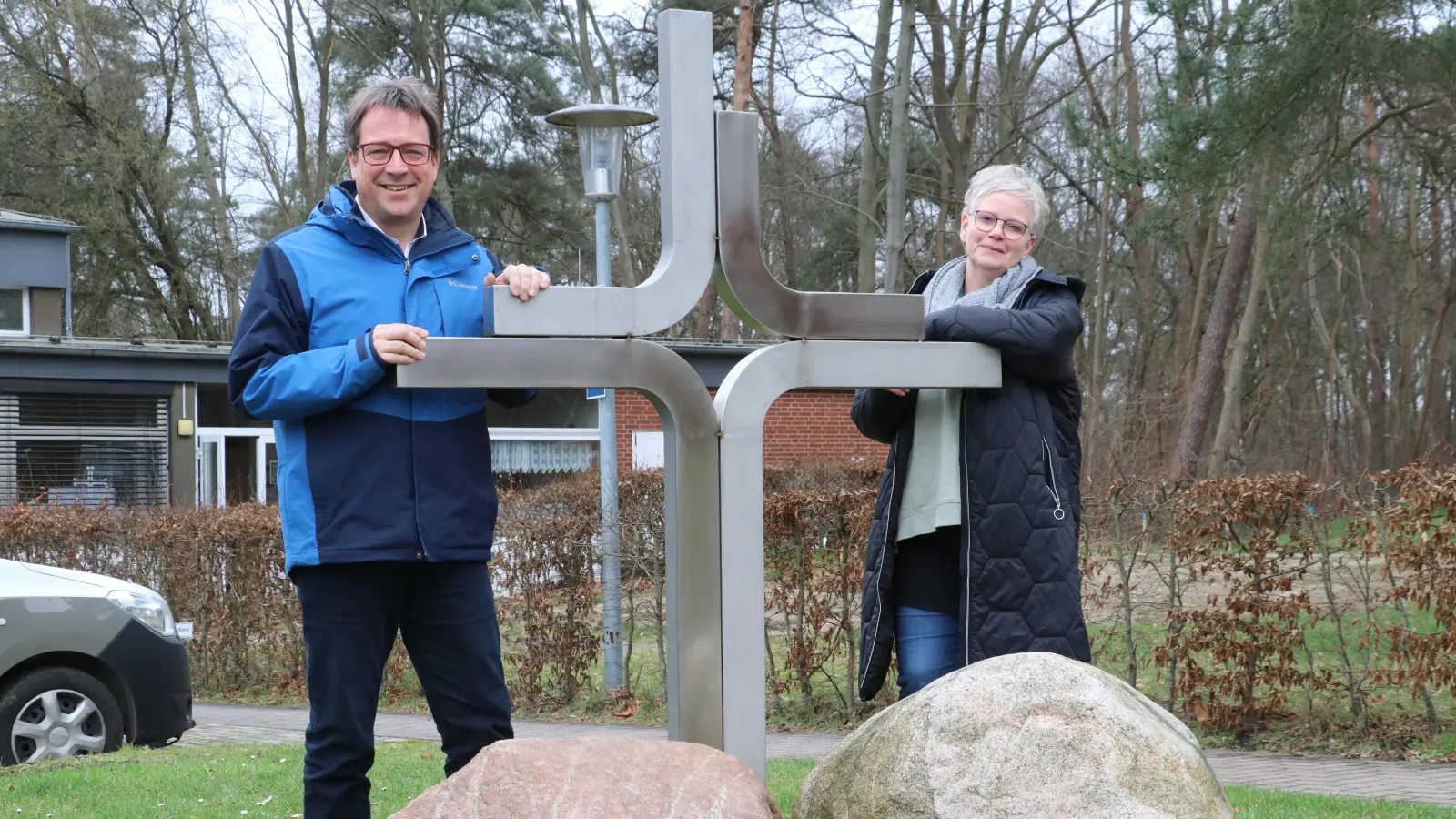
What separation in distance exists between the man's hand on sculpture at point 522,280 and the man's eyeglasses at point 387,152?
12.2 inches

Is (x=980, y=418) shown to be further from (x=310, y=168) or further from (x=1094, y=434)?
(x=310, y=168)

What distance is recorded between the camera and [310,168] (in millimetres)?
27234

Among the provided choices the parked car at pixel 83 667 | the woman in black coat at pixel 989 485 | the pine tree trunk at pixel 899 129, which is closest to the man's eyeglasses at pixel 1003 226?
the woman in black coat at pixel 989 485

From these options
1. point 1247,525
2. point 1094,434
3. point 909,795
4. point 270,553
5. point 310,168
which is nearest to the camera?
point 909,795

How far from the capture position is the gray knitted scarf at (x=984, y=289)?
139 inches

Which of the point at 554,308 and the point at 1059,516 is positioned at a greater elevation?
the point at 554,308

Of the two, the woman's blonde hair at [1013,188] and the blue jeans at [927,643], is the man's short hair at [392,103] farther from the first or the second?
the blue jeans at [927,643]

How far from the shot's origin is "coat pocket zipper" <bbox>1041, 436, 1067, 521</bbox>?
3.36m

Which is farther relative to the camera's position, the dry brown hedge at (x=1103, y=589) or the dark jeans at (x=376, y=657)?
the dry brown hedge at (x=1103, y=589)

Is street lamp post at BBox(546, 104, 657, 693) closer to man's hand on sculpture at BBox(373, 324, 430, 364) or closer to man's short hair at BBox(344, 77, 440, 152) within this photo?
man's short hair at BBox(344, 77, 440, 152)

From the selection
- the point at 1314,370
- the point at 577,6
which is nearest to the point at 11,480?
the point at 577,6

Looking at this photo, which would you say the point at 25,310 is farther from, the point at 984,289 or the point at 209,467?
the point at 984,289

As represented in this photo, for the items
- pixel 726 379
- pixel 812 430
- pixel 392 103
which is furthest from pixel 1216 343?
pixel 392 103

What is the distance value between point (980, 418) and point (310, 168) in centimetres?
2561
